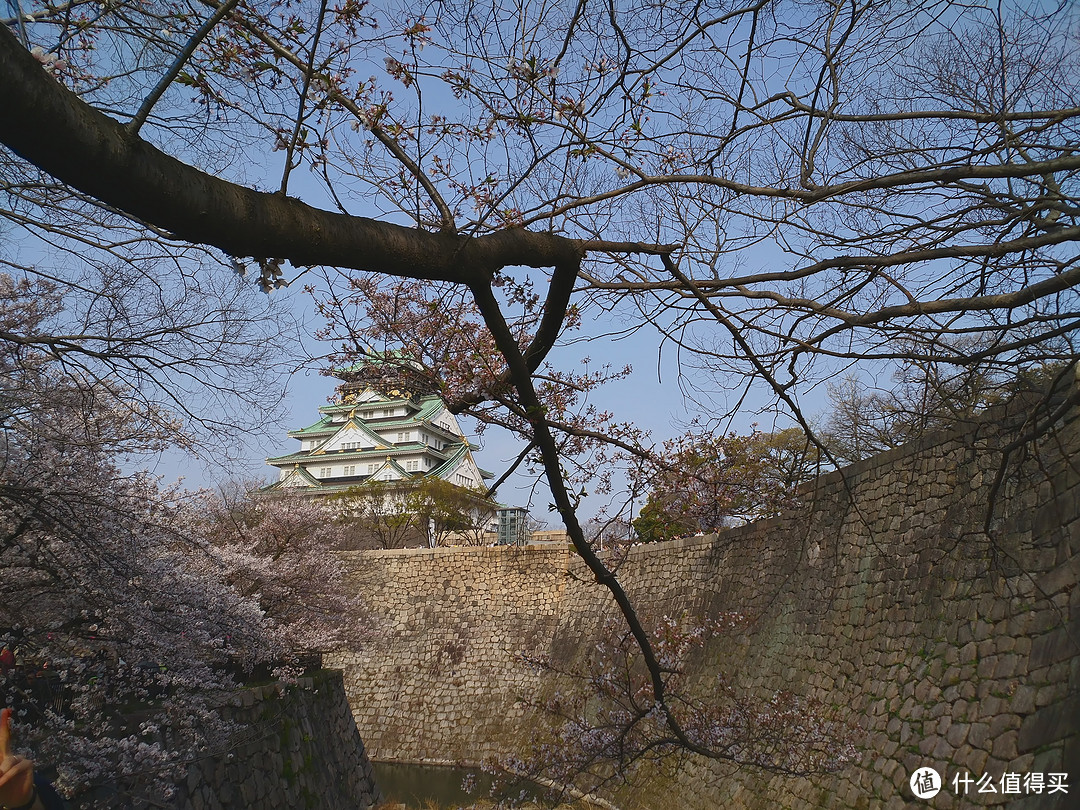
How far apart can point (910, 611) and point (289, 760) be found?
652 centimetres

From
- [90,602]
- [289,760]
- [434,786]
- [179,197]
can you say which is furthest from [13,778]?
[434,786]

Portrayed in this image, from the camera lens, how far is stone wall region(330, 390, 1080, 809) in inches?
162

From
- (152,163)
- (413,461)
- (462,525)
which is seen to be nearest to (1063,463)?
(152,163)

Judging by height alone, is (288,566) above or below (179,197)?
below

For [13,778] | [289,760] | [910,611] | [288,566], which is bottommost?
[289,760]

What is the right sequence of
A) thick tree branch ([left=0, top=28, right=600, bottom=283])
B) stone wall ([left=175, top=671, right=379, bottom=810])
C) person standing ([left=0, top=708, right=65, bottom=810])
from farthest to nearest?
stone wall ([left=175, top=671, right=379, bottom=810])
person standing ([left=0, top=708, right=65, bottom=810])
thick tree branch ([left=0, top=28, right=600, bottom=283])

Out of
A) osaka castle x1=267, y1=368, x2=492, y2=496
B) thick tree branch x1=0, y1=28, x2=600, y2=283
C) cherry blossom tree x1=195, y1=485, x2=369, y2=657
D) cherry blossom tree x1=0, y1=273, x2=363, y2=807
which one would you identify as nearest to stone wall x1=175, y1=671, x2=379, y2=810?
cherry blossom tree x1=0, y1=273, x2=363, y2=807

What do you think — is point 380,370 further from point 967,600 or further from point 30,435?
point 967,600

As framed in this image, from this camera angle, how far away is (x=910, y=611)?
228 inches

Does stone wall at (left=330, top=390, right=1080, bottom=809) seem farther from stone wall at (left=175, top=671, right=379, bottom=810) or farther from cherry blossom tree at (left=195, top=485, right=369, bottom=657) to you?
cherry blossom tree at (left=195, top=485, right=369, bottom=657)

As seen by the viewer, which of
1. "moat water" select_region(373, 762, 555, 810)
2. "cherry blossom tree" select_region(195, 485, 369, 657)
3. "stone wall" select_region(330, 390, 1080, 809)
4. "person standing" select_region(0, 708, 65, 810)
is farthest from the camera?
"moat water" select_region(373, 762, 555, 810)

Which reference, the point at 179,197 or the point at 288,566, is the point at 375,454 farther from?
the point at 179,197

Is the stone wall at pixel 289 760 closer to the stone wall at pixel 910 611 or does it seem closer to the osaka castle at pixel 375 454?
the stone wall at pixel 910 611

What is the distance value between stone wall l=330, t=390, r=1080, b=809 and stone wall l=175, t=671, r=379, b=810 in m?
3.52
